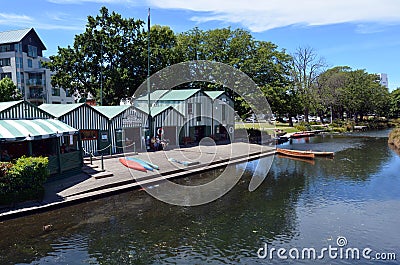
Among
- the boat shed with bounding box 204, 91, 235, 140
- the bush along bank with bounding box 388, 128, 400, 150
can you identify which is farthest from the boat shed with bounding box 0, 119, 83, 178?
the bush along bank with bounding box 388, 128, 400, 150

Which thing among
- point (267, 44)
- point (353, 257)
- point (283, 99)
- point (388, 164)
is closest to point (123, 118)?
point (353, 257)

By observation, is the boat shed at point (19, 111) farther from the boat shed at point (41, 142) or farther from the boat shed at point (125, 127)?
the boat shed at point (125, 127)

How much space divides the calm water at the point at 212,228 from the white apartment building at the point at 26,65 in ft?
156

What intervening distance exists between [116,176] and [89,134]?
21.8 ft

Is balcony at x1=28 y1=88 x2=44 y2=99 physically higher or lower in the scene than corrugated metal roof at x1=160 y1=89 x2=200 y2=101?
higher

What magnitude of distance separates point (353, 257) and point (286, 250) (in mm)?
2089

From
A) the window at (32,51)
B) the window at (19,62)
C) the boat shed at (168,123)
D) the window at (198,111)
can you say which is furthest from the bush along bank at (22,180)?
the window at (32,51)

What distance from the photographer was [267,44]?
48.2 metres

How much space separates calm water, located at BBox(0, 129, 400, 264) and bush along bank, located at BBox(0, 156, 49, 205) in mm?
1238

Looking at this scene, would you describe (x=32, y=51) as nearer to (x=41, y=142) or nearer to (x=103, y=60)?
(x=103, y=60)

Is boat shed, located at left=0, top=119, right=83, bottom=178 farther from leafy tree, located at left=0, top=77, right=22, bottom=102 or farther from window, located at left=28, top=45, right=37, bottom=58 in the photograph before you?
window, located at left=28, top=45, right=37, bottom=58

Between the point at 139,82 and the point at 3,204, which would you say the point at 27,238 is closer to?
the point at 3,204

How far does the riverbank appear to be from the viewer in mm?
14430

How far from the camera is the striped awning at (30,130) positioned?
1544 cm
